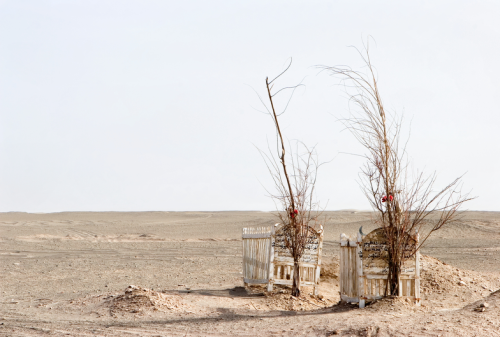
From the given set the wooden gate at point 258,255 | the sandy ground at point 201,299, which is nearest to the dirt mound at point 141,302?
the sandy ground at point 201,299

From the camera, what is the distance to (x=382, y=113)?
10055 millimetres

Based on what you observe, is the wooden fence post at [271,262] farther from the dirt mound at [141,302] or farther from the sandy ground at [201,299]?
the dirt mound at [141,302]

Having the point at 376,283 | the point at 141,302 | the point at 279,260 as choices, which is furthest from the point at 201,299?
the point at 376,283

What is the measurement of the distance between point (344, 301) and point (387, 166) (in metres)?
2.92

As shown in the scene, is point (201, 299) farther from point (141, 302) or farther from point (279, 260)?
point (279, 260)

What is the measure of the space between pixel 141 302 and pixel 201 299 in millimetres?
1426

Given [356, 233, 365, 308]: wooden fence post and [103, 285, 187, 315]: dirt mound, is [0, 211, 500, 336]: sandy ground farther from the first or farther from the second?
[356, 233, 365, 308]: wooden fence post

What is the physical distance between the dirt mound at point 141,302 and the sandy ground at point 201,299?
2cm

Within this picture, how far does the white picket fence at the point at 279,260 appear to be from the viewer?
1198 centimetres

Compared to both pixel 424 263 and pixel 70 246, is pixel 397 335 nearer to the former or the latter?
pixel 424 263

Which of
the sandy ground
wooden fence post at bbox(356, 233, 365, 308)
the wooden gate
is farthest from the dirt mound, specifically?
wooden fence post at bbox(356, 233, 365, 308)

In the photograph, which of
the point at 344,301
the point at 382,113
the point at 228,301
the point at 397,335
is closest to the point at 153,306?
the point at 228,301

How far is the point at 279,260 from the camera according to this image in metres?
12.0

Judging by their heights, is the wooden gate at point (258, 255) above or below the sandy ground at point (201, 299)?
above
